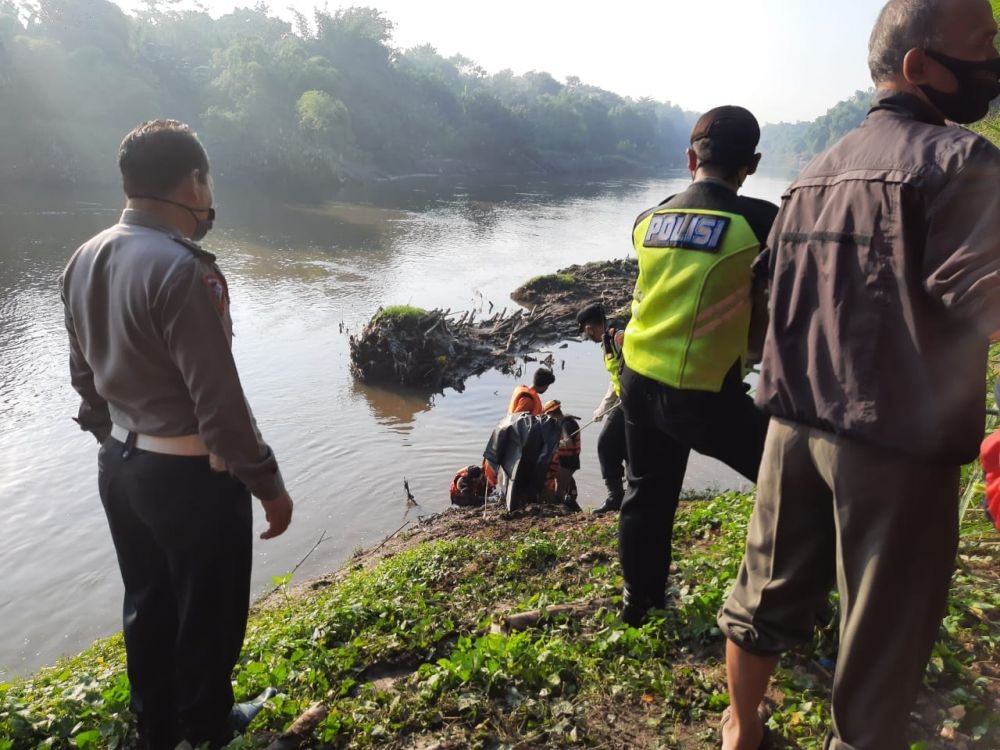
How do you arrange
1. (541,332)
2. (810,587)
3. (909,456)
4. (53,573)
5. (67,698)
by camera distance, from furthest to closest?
(541,332)
(53,573)
(67,698)
(810,587)
(909,456)

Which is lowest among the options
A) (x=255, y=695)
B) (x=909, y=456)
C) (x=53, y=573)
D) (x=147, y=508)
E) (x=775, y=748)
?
(x=53, y=573)

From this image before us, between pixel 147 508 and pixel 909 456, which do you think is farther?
pixel 147 508

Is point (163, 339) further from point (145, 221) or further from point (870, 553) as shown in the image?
point (870, 553)

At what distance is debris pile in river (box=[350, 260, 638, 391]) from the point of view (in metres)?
14.0

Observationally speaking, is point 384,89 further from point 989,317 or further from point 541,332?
point 989,317

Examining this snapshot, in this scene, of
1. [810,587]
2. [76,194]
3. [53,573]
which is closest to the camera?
[810,587]

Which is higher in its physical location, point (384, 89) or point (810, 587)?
point (384, 89)

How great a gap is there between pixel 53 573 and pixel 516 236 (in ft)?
90.2

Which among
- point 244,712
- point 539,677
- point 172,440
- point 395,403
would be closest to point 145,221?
point 172,440

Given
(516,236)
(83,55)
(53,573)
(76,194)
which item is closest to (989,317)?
(53,573)

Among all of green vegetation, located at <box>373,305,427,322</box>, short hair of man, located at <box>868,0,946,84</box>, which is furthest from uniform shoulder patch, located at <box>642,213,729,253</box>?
green vegetation, located at <box>373,305,427,322</box>

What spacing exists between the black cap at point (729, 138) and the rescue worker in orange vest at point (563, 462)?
15.4ft

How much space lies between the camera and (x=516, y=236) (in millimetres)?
33031

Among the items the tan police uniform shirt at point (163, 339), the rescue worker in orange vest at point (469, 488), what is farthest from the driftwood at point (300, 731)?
the rescue worker in orange vest at point (469, 488)
